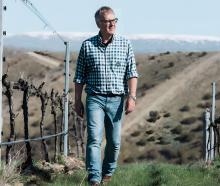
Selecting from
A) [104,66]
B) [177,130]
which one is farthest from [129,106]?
[177,130]

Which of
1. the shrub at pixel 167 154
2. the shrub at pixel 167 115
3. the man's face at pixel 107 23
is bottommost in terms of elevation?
the shrub at pixel 167 154

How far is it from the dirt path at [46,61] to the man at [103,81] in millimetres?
91621

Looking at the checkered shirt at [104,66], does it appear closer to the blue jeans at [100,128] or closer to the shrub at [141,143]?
the blue jeans at [100,128]

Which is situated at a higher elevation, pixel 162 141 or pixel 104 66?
pixel 104 66

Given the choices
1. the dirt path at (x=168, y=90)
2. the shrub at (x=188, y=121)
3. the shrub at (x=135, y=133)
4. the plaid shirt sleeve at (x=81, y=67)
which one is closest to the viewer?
the plaid shirt sleeve at (x=81, y=67)

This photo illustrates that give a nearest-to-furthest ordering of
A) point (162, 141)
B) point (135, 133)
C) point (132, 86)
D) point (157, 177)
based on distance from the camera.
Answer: point (132, 86)
point (157, 177)
point (162, 141)
point (135, 133)

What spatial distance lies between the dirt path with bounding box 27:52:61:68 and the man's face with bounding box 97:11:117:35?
301ft

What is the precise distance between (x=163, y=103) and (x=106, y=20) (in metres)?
67.2

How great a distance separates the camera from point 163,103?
249 feet

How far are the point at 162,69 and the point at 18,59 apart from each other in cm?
2381

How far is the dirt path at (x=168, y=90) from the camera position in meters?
70.8

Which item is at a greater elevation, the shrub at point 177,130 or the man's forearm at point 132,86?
the man's forearm at point 132,86

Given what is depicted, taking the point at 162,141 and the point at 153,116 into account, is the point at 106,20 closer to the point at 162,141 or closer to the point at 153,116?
the point at 162,141

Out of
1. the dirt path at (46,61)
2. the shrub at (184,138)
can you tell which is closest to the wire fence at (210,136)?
the shrub at (184,138)
